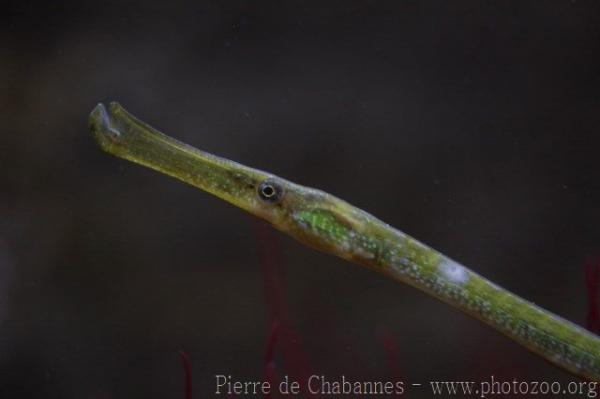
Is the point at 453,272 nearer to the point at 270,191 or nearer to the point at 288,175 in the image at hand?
the point at 270,191

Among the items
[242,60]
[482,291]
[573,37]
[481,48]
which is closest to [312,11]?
[242,60]

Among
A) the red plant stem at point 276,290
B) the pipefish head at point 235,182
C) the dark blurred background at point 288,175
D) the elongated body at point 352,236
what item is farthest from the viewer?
the dark blurred background at point 288,175

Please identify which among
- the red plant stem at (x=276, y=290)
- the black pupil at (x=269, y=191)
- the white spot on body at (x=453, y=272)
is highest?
the red plant stem at (x=276, y=290)

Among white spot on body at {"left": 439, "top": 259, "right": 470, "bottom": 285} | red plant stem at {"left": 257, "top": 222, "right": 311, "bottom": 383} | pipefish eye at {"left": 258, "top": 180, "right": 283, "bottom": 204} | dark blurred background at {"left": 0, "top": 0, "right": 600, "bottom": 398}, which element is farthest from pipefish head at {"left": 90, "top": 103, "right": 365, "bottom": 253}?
dark blurred background at {"left": 0, "top": 0, "right": 600, "bottom": 398}

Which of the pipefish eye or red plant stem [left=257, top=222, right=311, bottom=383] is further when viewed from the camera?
red plant stem [left=257, top=222, right=311, bottom=383]

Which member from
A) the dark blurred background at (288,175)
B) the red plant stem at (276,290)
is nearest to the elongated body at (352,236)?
the red plant stem at (276,290)

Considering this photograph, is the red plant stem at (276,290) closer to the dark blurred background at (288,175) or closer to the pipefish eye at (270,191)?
the dark blurred background at (288,175)

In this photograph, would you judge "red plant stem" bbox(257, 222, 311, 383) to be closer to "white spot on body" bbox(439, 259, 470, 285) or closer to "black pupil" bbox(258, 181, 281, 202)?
"black pupil" bbox(258, 181, 281, 202)

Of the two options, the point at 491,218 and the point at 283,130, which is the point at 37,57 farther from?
the point at 491,218
